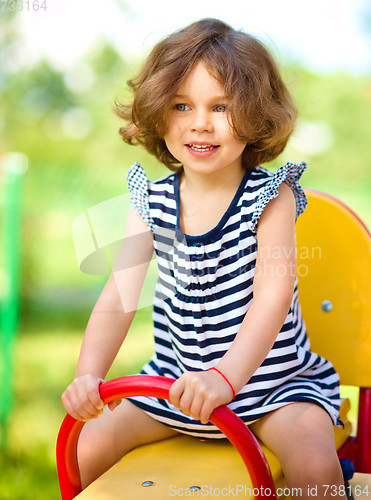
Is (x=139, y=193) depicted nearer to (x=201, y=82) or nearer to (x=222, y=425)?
(x=201, y=82)

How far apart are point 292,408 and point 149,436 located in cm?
24

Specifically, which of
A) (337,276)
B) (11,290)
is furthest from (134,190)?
(11,290)

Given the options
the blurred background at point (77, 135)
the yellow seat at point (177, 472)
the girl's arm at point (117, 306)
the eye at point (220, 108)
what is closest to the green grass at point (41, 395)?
the blurred background at point (77, 135)

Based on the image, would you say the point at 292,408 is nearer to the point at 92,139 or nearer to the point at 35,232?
the point at 35,232

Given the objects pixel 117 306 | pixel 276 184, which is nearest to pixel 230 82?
pixel 276 184

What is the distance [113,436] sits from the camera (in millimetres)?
979

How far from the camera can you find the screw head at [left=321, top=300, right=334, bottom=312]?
1164 millimetres

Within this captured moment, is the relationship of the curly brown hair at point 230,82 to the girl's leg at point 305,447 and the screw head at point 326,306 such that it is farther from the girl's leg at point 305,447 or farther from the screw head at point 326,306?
the girl's leg at point 305,447

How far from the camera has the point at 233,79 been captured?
948mm

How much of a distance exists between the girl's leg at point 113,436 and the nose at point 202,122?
1.50 feet

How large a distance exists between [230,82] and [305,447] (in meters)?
0.54

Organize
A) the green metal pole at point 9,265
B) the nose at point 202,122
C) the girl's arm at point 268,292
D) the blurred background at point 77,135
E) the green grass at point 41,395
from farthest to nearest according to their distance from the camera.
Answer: the blurred background at point 77,135 < the green metal pole at point 9,265 < the green grass at point 41,395 < the nose at point 202,122 < the girl's arm at point 268,292

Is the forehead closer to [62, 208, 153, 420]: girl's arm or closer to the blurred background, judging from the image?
[62, 208, 153, 420]: girl's arm

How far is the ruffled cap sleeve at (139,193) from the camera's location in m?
1.08
